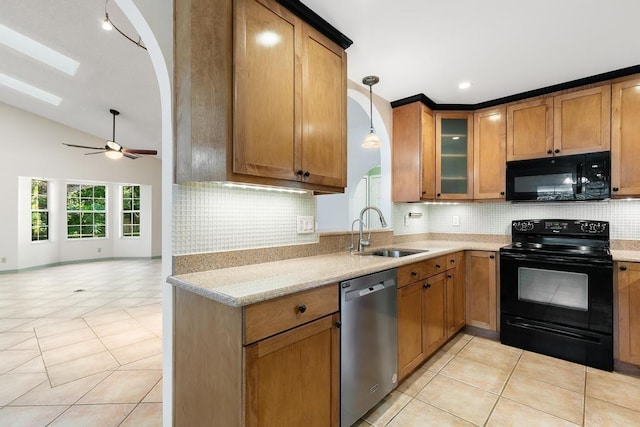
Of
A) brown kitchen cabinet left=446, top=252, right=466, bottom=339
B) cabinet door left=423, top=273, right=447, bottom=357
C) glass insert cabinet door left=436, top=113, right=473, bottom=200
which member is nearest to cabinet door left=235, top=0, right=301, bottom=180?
cabinet door left=423, top=273, right=447, bottom=357

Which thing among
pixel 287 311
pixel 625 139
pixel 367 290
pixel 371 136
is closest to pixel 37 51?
pixel 371 136

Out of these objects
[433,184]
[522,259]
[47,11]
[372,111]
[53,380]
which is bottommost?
[53,380]

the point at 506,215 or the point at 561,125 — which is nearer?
the point at 561,125

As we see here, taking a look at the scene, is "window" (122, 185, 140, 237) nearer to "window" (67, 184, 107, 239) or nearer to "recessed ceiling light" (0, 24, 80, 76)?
"window" (67, 184, 107, 239)

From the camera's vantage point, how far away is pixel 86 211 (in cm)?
751

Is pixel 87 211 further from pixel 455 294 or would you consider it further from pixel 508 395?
pixel 508 395

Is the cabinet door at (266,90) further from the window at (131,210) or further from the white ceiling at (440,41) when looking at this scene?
the window at (131,210)

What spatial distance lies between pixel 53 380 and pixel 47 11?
3221mm

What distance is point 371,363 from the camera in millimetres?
1700

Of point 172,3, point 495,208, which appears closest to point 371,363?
point 172,3

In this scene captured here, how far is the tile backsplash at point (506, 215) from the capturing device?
8.81 ft

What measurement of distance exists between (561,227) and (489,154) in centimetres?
97

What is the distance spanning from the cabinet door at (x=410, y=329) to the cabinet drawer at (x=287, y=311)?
72 cm

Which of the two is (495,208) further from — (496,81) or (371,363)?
(371,363)
